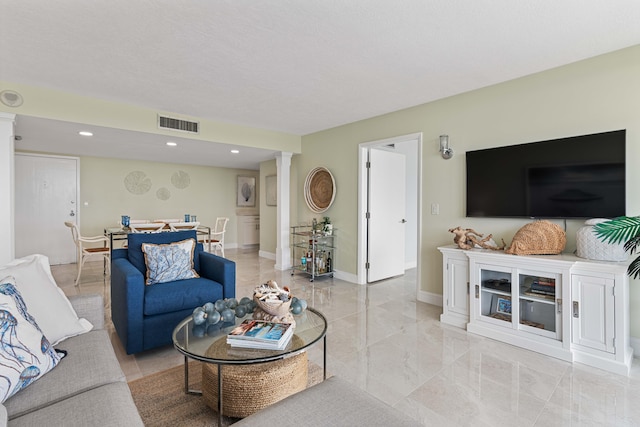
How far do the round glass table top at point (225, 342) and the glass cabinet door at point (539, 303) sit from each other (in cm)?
177

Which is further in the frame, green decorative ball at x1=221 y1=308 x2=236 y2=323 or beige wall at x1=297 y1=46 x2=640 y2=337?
beige wall at x1=297 y1=46 x2=640 y2=337

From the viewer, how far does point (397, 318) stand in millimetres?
3156

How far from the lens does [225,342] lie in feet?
5.32

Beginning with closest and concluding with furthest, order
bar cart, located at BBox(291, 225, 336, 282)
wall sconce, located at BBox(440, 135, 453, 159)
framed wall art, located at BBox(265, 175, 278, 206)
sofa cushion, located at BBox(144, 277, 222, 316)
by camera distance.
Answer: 1. sofa cushion, located at BBox(144, 277, 222, 316)
2. wall sconce, located at BBox(440, 135, 453, 159)
3. bar cart, located at BBox(291, 225, 336, 282)
4. framed wall art, located at BBox(265, 175, 278, 206)

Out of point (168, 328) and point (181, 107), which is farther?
point (181, 107)

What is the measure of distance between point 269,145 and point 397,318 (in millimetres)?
3282

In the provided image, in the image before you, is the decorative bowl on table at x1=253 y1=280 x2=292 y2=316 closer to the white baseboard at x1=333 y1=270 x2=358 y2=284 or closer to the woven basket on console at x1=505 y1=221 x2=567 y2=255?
the woven basket on console at x1=505 y1=221 x2=567 y2=255

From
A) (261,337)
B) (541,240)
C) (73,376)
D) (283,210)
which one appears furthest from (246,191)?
(73,376)

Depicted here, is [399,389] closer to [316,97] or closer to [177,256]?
[177,256]

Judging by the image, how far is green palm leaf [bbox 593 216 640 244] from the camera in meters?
2.04

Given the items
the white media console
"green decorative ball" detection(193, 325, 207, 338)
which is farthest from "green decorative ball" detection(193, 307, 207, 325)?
the white media console

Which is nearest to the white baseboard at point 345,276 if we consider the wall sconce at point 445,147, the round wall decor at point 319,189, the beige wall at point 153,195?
the round wall decor at point 319,189

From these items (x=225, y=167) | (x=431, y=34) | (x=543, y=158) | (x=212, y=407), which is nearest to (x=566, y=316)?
(x=543, y=158)

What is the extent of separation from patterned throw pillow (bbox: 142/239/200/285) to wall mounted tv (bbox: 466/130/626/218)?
2.81 m
